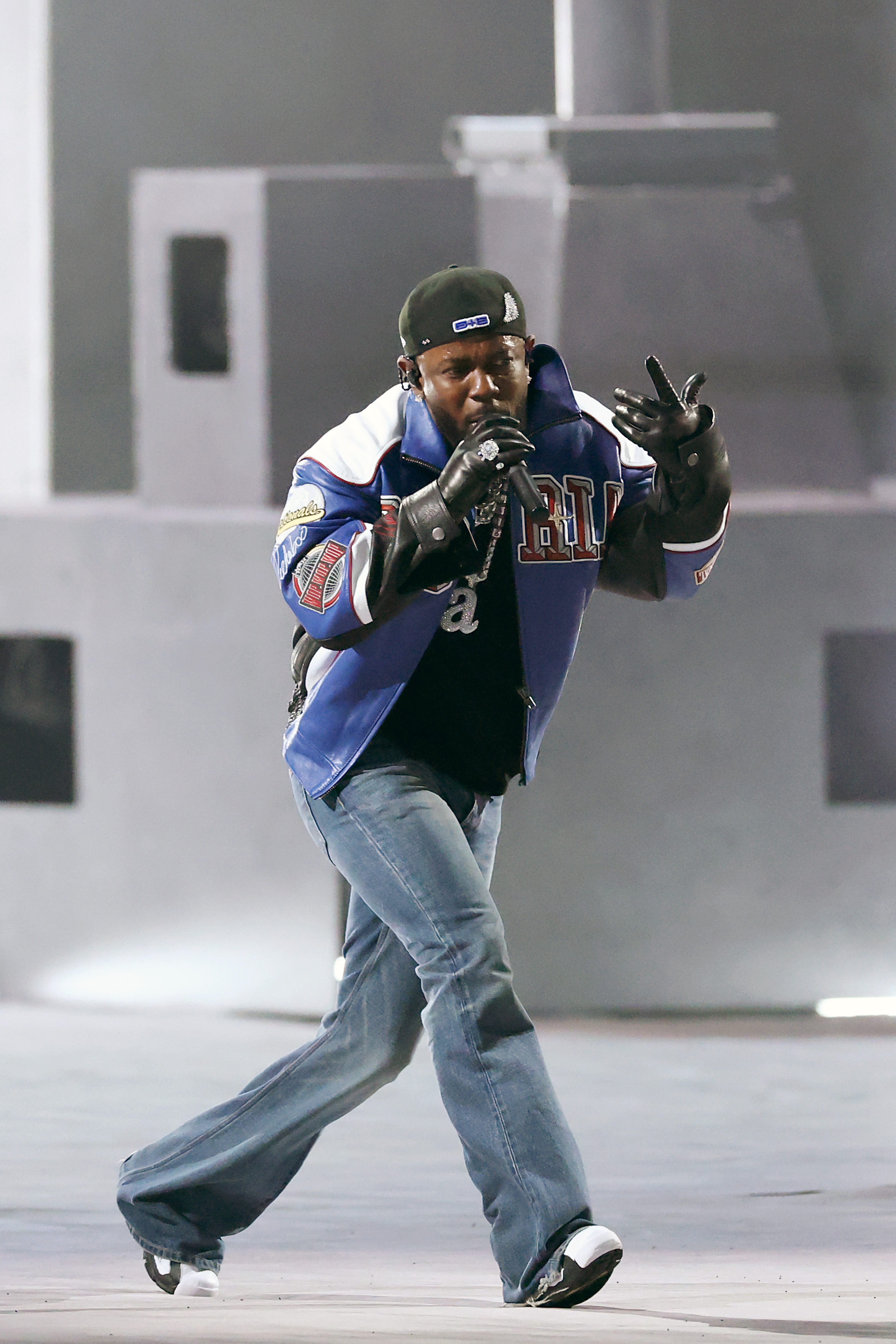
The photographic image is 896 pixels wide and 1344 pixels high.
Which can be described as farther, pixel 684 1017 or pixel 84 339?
pixel 84 339

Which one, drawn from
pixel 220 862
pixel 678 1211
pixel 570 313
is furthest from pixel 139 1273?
pixel 570 313

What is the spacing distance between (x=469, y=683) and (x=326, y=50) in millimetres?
11903

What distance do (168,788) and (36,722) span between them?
1733mm

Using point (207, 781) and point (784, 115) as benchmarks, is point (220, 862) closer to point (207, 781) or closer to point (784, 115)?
point (207, 781)

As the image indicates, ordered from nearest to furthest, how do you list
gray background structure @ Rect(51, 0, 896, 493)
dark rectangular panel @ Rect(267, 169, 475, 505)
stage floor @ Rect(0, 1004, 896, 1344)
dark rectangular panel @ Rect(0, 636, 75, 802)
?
stage floor @ Rect(0, 1004, 896, 1344), dark rectangular panel @ Rect(267, 169, 475, 505), dark rectangular panel @ Rect(0, 636, 75, 802), gray background structure @ Rect(51, 0, 896, 493)

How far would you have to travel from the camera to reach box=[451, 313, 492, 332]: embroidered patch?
387 centimetres

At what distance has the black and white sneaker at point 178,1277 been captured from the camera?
13.7ft

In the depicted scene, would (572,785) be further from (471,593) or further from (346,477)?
(346,477)

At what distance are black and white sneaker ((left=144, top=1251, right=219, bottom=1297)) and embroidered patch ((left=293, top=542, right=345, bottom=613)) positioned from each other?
1275 millimetres

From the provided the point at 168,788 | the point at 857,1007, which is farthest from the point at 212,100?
the point at 857,1007

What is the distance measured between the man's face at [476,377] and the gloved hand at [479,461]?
0.44 feet

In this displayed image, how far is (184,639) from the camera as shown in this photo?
873 cm

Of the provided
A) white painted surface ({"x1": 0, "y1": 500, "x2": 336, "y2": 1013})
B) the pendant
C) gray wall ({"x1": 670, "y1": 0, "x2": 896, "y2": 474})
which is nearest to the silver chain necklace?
the pendant

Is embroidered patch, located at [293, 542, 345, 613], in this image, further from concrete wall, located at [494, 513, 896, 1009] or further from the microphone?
concrete wall, located at [494, 513, 896, 1009]
